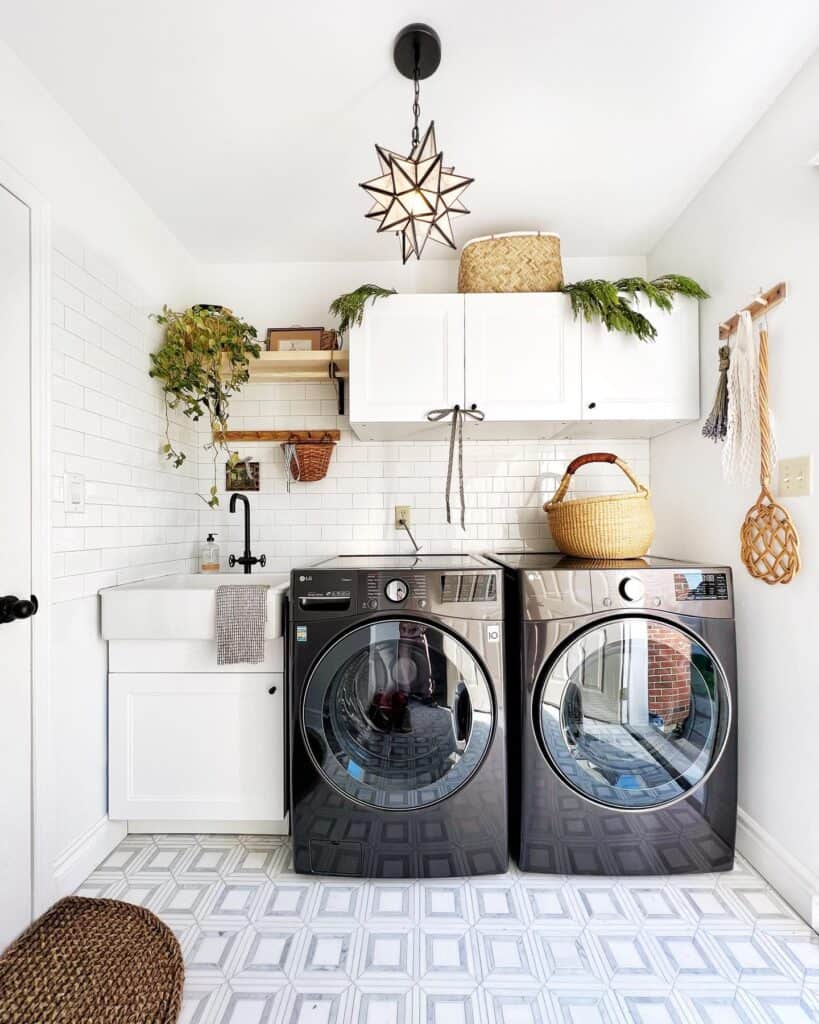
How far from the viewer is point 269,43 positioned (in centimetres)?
146

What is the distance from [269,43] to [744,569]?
2112 millimetres

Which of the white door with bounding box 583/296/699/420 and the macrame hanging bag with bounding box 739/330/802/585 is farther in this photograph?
the white door with bounding box 583/296/699/420

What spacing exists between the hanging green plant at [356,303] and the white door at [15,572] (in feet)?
3.37

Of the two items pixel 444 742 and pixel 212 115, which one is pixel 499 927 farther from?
pixel 212 115

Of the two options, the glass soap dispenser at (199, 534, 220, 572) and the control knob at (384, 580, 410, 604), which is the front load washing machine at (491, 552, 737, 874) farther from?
the glass soap dispenser at (199, 534, 220, 572)

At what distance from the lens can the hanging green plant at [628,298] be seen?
6.86 feet

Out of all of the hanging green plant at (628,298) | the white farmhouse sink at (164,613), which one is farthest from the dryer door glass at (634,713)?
the hanging green plant at (628,298)

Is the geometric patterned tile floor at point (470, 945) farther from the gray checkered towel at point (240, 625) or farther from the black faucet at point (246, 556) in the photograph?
the black faucet at point (246, 556)

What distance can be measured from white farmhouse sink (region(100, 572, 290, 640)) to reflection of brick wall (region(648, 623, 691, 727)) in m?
1.24

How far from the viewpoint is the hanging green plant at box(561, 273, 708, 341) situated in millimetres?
2092

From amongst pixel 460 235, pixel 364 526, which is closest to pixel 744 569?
pixel 364 526

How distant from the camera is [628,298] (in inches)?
84.5

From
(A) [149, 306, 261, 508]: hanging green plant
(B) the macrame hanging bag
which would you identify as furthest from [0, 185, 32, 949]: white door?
(B) the macrame hanging bag

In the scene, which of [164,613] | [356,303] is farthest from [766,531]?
[164,613]
